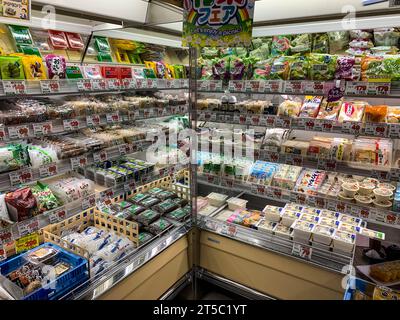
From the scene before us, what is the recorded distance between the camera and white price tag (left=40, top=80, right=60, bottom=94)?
1622mm

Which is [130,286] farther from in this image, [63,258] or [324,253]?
[324,253]

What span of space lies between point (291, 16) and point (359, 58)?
2.29 feet

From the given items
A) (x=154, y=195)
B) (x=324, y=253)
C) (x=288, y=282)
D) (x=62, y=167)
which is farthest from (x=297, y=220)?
(x=62, y=167)

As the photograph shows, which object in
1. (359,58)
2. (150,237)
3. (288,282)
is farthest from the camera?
(150,237)

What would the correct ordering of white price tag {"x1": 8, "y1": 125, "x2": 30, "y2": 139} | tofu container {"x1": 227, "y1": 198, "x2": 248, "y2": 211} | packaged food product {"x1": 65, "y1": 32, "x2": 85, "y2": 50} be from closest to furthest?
1. white price tag {"x1": 8, "y1": 125, "x2": 30, "y2": 139}
2. packaged food product {"x1": 65, "y1": 32, "x2": 85, "y2": 50}
3. tofu container {"x1": 227, "y1": 198, "x2": 248, "y2": 211}

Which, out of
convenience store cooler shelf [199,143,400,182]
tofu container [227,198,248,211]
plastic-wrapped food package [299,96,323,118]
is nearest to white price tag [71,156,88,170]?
convenience store cooler shelf [199,143,400,182]

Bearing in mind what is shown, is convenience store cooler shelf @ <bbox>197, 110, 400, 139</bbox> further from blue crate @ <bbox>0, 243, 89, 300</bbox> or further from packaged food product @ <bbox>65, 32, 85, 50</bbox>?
blue crate @ <bbox>0, 243, 89, 300</bbox>

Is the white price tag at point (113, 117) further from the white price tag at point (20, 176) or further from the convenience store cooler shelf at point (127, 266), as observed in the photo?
the convenience store cooler shelf at point (127, 266)

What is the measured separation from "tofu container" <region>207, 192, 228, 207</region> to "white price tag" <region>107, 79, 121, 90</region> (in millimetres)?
1351

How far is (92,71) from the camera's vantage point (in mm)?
2006

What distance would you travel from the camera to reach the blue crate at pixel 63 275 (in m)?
1.57

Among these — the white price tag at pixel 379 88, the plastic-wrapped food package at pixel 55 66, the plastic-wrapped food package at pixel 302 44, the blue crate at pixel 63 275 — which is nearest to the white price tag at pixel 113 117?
the plastic-wrapped food package at pixel 55 66

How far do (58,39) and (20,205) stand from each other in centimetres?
135

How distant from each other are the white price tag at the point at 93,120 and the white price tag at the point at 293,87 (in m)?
1.30
